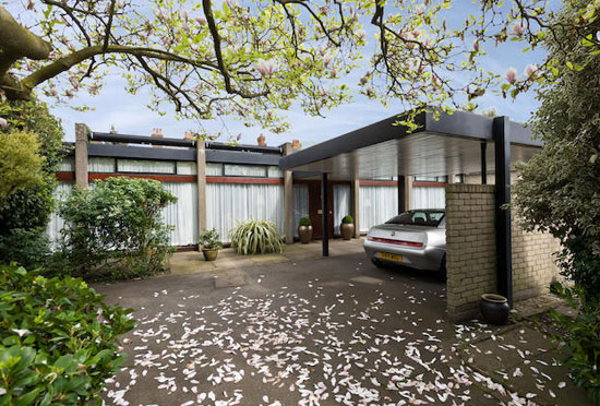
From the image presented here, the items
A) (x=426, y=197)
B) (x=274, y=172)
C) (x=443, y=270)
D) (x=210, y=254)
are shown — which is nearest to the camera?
(x=443, y=270)

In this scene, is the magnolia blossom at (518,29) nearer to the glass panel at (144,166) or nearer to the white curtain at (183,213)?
the white curtain at (183,213)

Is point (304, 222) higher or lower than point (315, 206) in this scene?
lower

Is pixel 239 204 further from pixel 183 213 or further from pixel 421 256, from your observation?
pixel 421 256

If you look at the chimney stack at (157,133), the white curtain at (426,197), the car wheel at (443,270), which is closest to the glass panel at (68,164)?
the chimney stack at (157,133)

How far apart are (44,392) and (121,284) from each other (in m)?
5.73

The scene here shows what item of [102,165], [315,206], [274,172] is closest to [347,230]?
[315,206]

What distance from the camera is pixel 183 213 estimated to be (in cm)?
949

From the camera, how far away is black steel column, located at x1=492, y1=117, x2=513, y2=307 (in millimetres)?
4062

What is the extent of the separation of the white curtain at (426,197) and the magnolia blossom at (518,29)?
11.6 meters

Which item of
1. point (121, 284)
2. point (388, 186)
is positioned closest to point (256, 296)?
point (121, 284)

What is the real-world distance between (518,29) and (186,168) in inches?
365

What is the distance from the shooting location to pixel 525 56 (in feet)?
7.69

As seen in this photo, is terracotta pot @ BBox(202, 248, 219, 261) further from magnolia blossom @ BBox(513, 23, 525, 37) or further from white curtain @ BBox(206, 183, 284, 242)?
magnolia blossom @ BBox(513, 23, 525, 37)

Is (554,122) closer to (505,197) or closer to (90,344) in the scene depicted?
(505,197)
